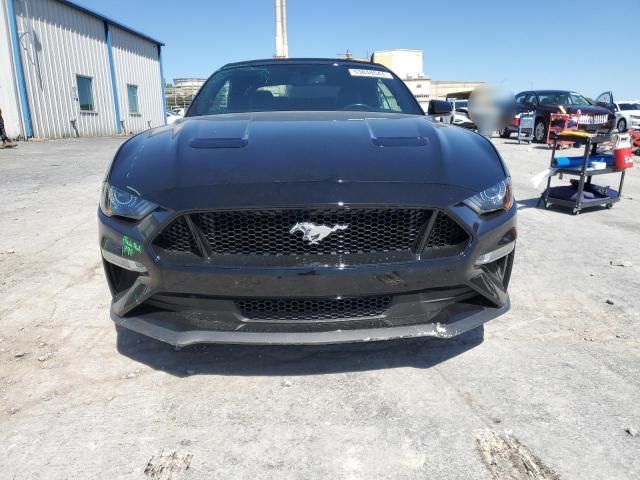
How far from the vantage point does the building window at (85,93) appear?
16.8 metres

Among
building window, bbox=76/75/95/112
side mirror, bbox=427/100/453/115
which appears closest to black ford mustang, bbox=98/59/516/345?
side mirror, bbox=427/100/453/115

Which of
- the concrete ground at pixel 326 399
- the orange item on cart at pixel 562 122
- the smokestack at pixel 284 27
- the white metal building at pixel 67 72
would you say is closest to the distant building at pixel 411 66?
the smokestack at pixel 284 27

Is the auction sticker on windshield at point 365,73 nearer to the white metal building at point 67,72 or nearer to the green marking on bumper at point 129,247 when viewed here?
the green marking on bumper at point 129,247

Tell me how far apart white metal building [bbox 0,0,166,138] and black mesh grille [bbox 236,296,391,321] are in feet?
49.8

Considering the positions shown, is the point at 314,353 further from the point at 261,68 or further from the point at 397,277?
the point at 261,68

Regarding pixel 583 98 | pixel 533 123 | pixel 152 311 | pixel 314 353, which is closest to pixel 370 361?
pixel 314 353

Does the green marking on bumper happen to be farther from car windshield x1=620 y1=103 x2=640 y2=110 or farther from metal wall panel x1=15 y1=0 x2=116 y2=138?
car windshield x1=620 y1=103 x2=640 y2=110

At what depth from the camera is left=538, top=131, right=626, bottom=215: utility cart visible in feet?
16.9

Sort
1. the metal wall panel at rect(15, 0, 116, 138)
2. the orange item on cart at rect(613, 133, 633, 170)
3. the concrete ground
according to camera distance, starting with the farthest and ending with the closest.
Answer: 1. the metal wall panel at rect(15, 0, 116, 138)
2. the orange item on cart at rect(613, 133, 633, 170)
3. the concrete ground

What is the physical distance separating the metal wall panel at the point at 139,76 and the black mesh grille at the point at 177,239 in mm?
19996

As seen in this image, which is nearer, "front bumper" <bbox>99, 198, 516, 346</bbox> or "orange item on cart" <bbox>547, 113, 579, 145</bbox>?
"front bumper" <bbox>99, 198, 516, 346</bbox>

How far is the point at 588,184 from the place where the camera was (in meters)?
5.69

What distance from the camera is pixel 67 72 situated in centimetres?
1587

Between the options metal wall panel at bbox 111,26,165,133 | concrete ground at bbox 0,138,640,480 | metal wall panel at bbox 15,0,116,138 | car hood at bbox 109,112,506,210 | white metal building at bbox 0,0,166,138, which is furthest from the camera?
metal wall panel at bbox 111,26,165,133
